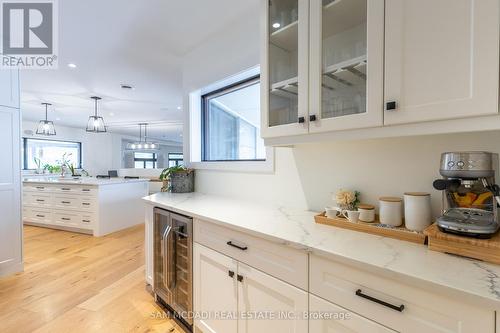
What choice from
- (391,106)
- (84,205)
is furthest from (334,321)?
(84,205)

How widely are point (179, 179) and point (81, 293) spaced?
131cm

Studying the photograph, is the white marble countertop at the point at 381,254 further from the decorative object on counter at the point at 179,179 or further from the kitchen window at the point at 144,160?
the kitchen window at the point at 144,160

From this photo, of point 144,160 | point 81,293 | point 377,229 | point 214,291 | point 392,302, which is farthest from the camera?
point 144,160

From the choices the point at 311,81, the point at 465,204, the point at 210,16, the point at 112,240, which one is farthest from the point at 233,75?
the point at 112,240

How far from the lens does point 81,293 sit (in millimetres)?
2178

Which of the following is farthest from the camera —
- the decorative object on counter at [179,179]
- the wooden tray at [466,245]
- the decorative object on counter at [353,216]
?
the decorative object on counter at [179,179]

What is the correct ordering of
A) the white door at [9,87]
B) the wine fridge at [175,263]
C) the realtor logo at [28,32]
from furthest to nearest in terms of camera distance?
the white door at [9,87] < the realtor logo at [28,32] < the wine fridge at [175,263]

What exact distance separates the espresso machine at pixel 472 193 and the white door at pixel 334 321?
436mm

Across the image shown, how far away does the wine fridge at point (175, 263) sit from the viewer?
163cm

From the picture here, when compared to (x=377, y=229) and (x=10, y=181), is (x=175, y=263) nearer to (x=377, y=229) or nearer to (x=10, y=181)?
(x=377, y=229)

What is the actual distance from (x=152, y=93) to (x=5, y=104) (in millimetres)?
2147

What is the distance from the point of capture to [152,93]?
14.1 feet

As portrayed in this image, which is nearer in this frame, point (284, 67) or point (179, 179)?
point (284, 67)

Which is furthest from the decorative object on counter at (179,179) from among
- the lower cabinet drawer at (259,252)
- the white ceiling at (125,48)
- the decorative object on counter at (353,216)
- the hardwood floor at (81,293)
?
the decorative object on counter at (353,216)
